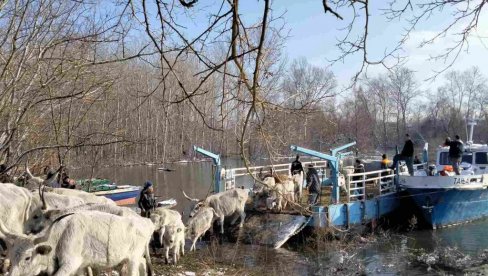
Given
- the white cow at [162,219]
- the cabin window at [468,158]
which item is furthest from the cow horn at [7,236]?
the cabin window at [468,158]

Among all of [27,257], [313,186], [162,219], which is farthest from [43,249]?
[313,186]

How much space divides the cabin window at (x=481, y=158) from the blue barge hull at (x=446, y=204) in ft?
6.66

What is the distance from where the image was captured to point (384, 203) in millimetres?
19906

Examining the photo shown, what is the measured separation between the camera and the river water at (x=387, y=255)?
14500 millimetres

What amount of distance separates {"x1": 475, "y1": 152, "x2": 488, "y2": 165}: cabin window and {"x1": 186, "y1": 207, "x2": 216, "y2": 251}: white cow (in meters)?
13.4

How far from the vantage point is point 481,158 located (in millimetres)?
23062

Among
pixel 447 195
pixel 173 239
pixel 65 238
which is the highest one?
pixel 65 238

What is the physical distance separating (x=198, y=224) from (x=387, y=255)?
591 cm

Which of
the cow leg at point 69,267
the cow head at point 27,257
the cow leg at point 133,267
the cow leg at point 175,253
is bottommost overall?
the cow leg at point 175,253

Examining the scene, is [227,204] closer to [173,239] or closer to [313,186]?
[313,186]

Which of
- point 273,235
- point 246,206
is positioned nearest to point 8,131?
point 273,235

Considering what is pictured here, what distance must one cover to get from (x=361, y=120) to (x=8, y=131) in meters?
58.4

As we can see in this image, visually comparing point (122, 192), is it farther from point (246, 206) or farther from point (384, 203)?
point (384, 203)

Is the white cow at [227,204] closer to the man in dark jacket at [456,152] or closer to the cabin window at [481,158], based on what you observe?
the man in dark jacket at [456,152]
